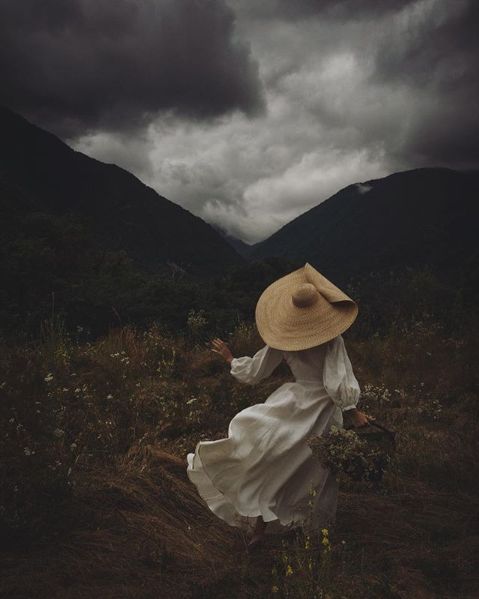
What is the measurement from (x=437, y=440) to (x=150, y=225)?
119 metres

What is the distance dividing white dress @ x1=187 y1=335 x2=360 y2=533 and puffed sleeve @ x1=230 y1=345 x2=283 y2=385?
0.36ft

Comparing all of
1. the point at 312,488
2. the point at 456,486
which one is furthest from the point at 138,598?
Answer: the point at 456,486

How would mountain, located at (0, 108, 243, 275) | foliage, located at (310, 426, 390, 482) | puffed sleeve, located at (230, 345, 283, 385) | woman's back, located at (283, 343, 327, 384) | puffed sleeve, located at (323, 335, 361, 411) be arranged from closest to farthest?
foliage, located at (310, 426, 390, 482)
puffed sleeve, located at (323, 335, 361, 411)
woman's back, located at (283, 343, 327, 384)
puffed sleeve, located at (230, 345, 283, 385)
mountain, located at (0, 108, 243, 275)

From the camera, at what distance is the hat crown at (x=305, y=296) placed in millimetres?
2848

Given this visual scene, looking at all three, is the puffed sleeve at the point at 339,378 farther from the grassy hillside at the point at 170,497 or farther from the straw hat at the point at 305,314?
the grassy hillside at the point at 170,497

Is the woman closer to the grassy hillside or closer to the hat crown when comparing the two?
the hat crown

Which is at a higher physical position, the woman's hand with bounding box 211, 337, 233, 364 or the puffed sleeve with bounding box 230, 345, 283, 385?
the woman's hand with bounding box 211, 337, 233, 364

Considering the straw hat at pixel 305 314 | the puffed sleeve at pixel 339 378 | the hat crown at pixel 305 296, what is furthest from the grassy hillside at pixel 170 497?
the hat crown at pixel 305 296

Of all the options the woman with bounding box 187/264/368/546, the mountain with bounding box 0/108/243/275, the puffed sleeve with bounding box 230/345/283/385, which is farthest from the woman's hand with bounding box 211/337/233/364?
the mountain with bounding box 0/108/243/275

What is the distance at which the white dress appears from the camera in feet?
8.85

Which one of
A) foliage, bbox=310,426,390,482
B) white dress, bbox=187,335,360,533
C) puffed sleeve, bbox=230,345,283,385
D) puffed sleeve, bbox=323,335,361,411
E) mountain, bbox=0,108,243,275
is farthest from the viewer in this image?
mountain, bbox=0,108,243,275

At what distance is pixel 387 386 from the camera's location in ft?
19.3

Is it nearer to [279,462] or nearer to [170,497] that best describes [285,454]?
[279,462]

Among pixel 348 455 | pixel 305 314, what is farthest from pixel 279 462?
pixel 305 314
